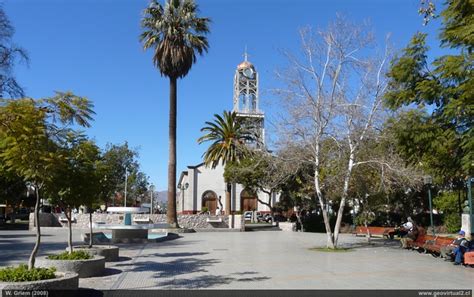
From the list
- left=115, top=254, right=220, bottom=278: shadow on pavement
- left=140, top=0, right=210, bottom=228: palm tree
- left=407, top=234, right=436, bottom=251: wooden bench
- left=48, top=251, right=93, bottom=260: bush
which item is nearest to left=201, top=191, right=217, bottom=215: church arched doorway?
left=140, top=0, right=210, bottom=228: palm tree

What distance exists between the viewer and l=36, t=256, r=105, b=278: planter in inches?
468

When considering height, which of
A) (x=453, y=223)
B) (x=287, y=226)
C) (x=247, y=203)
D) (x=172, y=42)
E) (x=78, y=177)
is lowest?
(x=287, y=226)

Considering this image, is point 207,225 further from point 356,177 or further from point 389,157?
point 389,157

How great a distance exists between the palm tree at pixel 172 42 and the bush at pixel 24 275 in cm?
2451

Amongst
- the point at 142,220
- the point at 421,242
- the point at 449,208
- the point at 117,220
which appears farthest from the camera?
the point at 117,220

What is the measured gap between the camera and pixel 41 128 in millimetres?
9102

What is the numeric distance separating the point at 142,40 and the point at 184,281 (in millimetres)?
25829

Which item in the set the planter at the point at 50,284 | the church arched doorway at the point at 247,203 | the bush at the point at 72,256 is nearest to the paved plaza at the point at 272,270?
the bush at the point at 72,256

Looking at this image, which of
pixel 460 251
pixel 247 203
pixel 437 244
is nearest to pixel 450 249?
pixel 460 251

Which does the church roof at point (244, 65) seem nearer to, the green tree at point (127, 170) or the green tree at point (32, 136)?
the green tree at point (127, 170)

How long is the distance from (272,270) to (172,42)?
920 inches

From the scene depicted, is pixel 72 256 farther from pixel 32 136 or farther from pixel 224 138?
pixel 224 138

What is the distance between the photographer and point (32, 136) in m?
8.95

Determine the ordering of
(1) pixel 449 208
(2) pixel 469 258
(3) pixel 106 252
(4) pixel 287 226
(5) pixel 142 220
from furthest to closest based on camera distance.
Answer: (4) pixel 287 226
(5) pixel 142 220
(1) pixel 449 208
(3) pixel 106 252
(2) pixel 469 258
